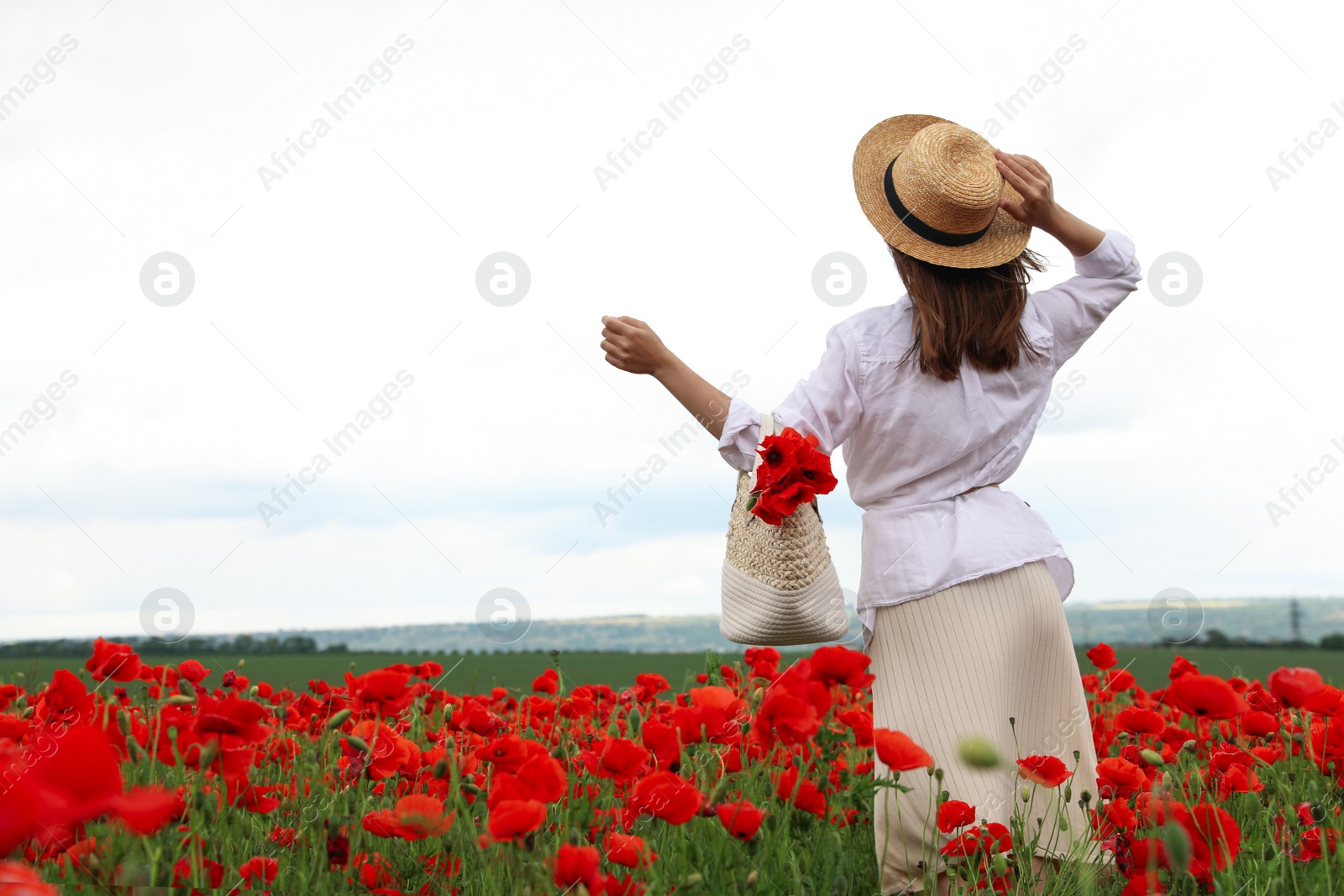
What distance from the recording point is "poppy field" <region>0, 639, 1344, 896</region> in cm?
134

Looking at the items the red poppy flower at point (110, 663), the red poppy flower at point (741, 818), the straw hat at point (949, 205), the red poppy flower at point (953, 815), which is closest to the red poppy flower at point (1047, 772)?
the red poppy flower at point (953, 815)

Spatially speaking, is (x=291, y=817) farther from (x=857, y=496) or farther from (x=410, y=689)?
(x=857, y=496)

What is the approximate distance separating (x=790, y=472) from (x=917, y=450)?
0.45 metres

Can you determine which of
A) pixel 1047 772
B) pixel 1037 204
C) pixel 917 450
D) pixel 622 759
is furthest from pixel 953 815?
pixel 1037 204

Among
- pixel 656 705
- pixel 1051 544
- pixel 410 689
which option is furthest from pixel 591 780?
pixel 1051 544

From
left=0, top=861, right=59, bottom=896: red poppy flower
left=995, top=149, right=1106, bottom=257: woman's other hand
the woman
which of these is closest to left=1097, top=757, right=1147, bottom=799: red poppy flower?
the woman

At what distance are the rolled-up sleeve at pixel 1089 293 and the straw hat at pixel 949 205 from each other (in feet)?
0.60

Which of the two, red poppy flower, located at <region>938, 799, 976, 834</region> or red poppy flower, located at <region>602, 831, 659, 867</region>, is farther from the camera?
red poppy flower, located at <region>938, 799, 976, 834</region>

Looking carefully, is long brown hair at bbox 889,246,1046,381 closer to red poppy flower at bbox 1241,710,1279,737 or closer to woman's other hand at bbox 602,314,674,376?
woman's other hand at bbox 602,314,674,376

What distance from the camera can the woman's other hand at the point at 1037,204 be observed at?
7.66ft

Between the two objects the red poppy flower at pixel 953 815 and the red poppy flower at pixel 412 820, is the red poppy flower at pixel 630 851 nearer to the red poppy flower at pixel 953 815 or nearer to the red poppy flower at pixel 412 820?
the red poppy flower at pixel 412 820

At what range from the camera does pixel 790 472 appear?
186 cm

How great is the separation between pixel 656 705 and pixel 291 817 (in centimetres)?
129

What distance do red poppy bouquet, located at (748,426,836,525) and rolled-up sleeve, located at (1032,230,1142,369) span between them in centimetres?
84
